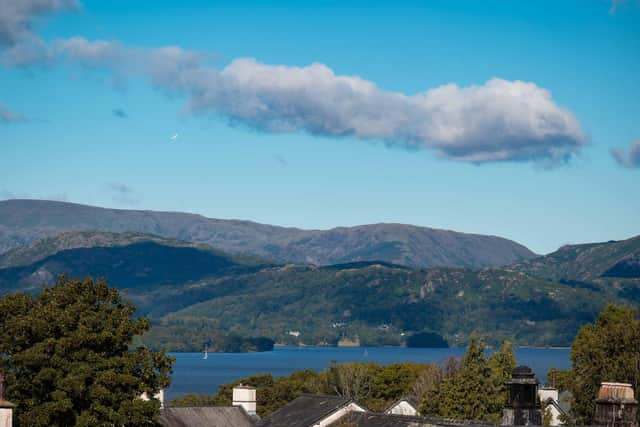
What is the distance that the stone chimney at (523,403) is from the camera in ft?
147

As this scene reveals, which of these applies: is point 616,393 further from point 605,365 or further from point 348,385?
point 348,385

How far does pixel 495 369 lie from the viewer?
90.9 metres

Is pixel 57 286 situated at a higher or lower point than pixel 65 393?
higher

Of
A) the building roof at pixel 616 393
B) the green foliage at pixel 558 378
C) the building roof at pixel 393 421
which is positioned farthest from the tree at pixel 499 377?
the building roof at pixel 616 393

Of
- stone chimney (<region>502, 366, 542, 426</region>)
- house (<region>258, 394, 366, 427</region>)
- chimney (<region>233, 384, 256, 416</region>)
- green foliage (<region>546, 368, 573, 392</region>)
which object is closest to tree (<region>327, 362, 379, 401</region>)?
green foliage (<region>546, 368, 573, 392</region>)

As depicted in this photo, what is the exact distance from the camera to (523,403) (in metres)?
45.5

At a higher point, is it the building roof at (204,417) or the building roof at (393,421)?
the building roof at (393,421)

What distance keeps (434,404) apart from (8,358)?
46115mm

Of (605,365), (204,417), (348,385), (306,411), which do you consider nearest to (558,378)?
(348,385)

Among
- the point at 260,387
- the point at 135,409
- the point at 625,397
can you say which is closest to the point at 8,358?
the point at 135,409

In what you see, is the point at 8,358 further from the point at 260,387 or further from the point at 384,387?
the point at 384,387

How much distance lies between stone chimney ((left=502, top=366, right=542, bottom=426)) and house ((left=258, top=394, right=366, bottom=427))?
82.8 feet

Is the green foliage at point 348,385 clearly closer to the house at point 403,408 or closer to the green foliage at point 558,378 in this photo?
the green foliage at point 558,378

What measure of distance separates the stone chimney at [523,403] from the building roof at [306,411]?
84.7ft
